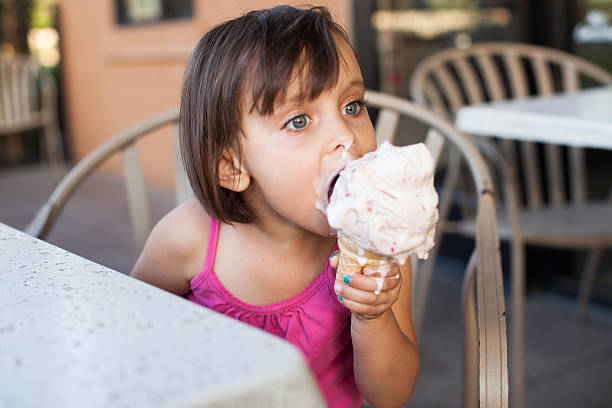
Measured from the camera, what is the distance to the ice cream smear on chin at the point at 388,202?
2.09ft

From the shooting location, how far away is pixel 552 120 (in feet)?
4.04

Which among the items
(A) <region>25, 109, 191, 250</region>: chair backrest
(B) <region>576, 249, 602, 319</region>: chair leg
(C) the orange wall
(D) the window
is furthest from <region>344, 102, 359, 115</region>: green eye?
(D) the window

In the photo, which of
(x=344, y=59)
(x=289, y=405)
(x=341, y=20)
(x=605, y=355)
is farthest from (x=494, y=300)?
(x=341, y=20)

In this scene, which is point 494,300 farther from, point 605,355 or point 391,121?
point 605,355

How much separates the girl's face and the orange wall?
272 centimetres

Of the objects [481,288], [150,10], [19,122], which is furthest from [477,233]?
[19,122]

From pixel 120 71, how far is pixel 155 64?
23.9 inches

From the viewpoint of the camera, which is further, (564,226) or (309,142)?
(564,226)

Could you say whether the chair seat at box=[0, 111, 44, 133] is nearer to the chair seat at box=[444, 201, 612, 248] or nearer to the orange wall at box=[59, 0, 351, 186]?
the orange wall at box=[59, 0, 351, 186]

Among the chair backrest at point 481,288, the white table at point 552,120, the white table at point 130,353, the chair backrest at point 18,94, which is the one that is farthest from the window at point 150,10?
the white table at point 130,353

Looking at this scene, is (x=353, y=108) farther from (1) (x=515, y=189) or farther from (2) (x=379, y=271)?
(1) (x=515, y=189)

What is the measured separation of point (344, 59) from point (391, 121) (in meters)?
0.37

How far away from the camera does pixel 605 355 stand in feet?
6.85

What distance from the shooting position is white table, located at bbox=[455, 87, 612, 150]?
1158 millimetres
